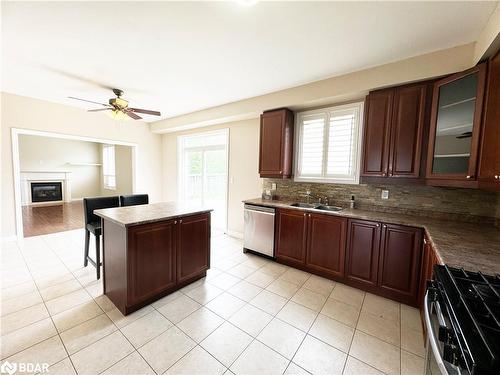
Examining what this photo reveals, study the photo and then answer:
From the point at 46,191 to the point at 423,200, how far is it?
1105cm

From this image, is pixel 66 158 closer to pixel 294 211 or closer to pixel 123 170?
pixel 123 170

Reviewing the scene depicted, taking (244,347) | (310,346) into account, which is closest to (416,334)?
(310,346)

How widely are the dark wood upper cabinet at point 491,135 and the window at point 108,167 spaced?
358 inches

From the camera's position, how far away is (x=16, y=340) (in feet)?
5.41

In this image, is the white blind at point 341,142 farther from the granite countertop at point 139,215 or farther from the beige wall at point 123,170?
the beige wall at point 123,170

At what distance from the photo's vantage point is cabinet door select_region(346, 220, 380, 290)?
2.36m

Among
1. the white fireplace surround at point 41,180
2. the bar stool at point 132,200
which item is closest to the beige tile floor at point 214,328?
the bar stool at point 132,200

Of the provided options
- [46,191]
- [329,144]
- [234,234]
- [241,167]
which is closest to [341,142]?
[329,144]

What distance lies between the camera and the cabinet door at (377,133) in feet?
7.96

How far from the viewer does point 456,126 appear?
1970 millimetres

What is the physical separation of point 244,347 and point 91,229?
2355 mm

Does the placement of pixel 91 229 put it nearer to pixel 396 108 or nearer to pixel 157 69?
pixel 157 69

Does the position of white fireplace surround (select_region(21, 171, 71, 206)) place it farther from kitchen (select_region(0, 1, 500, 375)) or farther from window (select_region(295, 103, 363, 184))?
window (select_region(295, 103, 363, 184))

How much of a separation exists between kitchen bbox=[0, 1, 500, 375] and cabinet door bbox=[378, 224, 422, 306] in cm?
2
